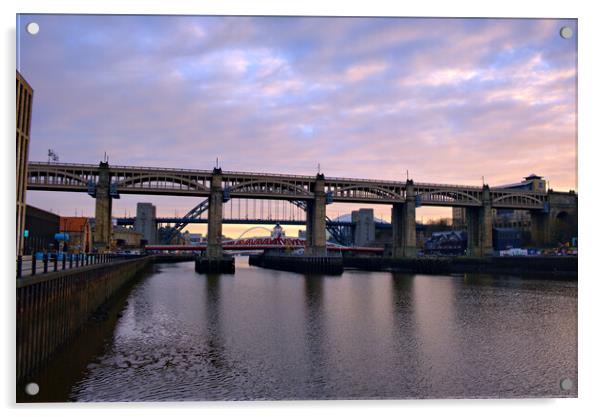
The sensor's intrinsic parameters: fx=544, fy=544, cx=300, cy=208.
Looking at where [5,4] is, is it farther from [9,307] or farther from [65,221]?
[65,221]

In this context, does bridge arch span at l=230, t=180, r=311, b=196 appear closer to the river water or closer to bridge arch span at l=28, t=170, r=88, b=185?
bridge arch span at l=28, t=170, r=88, b=185

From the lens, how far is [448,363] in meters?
24.6

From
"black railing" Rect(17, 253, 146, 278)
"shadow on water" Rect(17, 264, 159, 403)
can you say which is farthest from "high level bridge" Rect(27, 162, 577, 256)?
"shadow on water" Rect(17, 264, 159, 403)

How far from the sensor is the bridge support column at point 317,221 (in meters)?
112

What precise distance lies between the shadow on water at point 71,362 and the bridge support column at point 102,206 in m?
60.8

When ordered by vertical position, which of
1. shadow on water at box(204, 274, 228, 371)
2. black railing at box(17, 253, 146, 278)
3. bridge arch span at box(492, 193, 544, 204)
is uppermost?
bridge arch span at box(492, 193, 544, 204)

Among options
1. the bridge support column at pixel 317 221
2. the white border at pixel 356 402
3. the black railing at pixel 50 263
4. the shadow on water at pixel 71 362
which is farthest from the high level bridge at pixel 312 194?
the white border at pixel 356 402

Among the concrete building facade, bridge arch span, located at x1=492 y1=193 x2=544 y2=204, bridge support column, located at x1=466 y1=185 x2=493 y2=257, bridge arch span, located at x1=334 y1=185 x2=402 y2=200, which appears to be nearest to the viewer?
the concrete building facade

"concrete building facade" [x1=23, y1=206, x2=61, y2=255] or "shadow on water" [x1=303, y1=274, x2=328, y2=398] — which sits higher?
"concrete building facade" [x1=23, y1=206, x2=61, y2=255]

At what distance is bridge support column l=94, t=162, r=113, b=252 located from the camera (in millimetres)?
95438

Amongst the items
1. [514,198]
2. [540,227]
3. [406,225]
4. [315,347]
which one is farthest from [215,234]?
[315,347]

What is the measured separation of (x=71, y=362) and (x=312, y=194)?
89.9 meters

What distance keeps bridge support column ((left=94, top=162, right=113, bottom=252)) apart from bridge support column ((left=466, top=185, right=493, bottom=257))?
273ft

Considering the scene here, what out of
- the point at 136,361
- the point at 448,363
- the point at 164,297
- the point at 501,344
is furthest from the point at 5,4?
the point at 164,297
